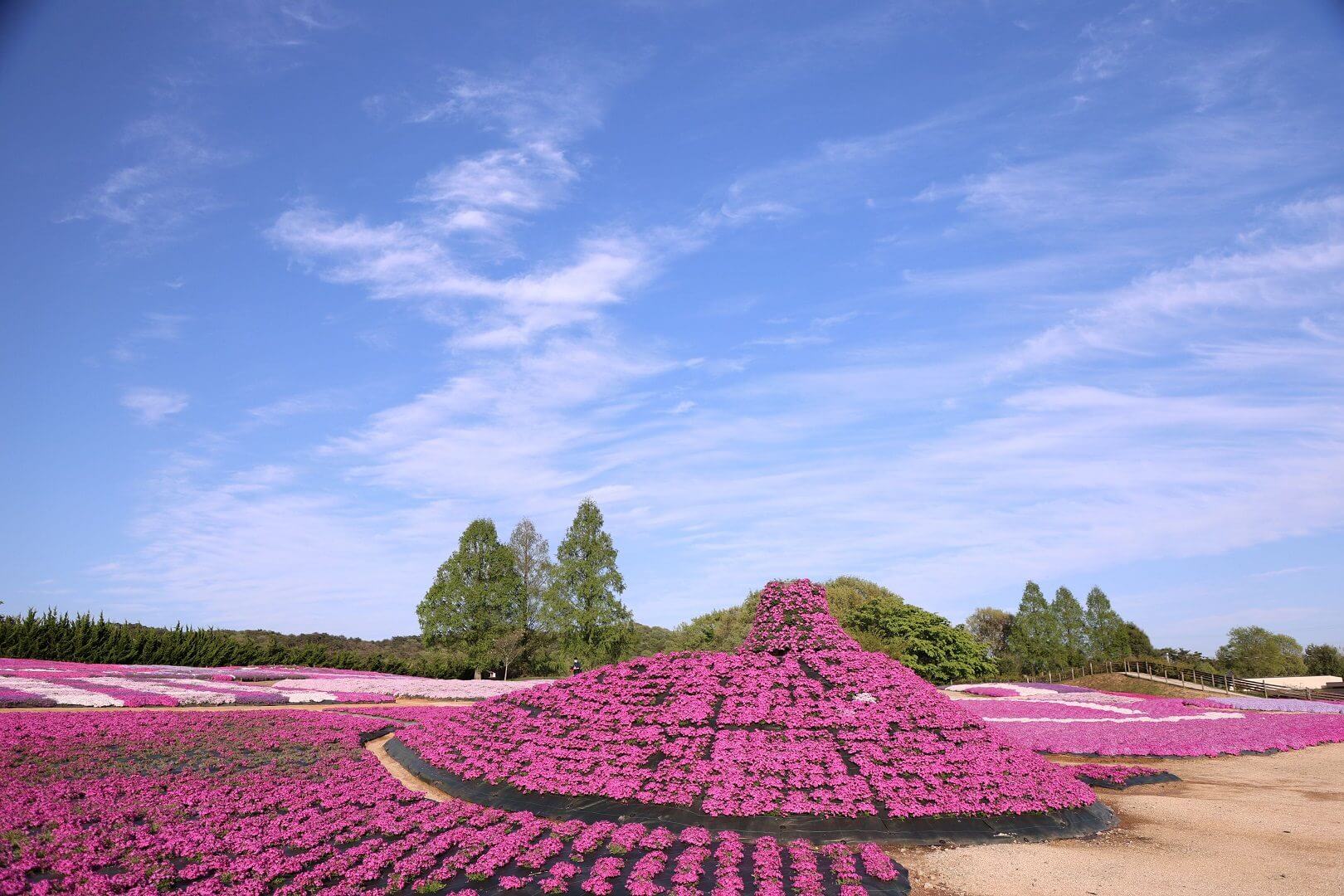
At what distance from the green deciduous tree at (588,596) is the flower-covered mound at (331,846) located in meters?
36.6

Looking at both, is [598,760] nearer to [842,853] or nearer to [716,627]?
[842,853]

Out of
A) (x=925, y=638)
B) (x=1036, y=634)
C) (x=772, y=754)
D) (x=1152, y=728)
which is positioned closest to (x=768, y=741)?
(x=772, y=754)

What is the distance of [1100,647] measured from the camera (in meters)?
70.5

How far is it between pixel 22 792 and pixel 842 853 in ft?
44.0

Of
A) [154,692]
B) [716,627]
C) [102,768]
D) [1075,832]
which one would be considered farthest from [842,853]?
[716,627]

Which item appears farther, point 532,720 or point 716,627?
point 716,627

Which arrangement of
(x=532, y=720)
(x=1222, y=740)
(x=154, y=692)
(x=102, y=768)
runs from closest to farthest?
(x=102, y=768) < (x=532, y=720) < (x=1222, y=740) < (x=154, y=692)

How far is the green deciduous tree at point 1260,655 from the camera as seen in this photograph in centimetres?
7694

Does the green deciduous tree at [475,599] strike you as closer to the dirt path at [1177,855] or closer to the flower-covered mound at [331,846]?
the flower-covered mound at [331,846]

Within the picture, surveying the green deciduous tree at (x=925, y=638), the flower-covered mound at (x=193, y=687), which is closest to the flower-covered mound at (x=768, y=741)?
the flower-covered mound at (x=193, y=687)

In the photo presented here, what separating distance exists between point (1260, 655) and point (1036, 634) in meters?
33.2

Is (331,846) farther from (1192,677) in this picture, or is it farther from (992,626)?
(992,626)

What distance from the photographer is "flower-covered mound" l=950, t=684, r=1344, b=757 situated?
73.1ft

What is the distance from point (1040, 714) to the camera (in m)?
30.4
